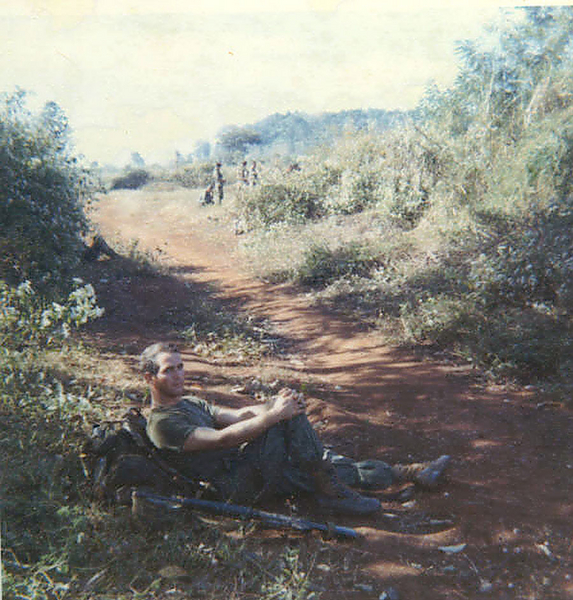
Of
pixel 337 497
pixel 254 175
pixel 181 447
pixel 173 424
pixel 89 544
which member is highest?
pixel 254 175

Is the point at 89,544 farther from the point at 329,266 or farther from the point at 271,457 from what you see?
the point at 329,266

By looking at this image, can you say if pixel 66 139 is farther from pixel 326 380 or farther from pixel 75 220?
pixel 326 380

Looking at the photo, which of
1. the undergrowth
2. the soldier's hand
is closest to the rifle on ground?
the undergrowth

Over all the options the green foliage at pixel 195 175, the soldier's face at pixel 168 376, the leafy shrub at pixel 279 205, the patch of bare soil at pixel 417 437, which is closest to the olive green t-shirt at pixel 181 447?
the soldier's face at pixel 168 376

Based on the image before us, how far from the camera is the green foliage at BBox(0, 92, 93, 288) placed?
5590 mm

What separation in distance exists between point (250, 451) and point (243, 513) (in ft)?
1.10

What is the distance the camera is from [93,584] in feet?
6.93

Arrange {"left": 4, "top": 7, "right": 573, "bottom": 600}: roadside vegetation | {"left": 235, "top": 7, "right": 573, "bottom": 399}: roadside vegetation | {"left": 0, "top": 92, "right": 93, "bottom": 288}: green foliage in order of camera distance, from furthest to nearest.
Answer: {"left": 0, "top": 92, "right": 93, "bottom": 288}: green foliage
{"left": 235, "top": 7, "right": 573, "bottom": 399}: roadside vegetation
{"left": 4, "top": 7, "right": 573, "bottom": 600}: roadside vegetation

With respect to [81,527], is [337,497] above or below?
below

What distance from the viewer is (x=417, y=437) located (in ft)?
12.6

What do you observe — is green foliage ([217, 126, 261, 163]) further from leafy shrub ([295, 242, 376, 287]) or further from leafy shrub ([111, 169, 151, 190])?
leafy shrub ([295, 242, 376, 287])

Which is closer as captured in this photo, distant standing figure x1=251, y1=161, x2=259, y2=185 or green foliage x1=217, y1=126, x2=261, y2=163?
distant standing figure x1=251, y1=161, x2=259, y2=185

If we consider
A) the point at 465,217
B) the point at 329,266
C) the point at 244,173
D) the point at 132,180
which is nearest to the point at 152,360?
the point at 329,266

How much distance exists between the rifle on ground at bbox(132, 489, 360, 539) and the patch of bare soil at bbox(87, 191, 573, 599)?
0.34 ft
